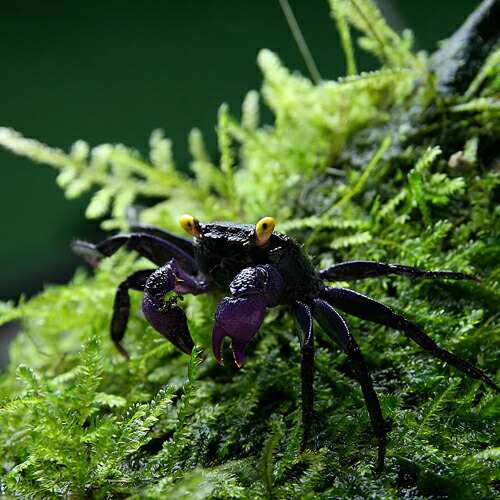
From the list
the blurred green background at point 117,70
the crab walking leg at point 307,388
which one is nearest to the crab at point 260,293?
the crab walking leg at point 307,388

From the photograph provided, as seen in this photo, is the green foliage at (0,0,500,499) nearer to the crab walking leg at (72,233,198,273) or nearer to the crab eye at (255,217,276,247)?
the crab walking leg at (72,233,198,273)

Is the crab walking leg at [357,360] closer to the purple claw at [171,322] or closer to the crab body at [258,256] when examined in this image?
the crab body at [258,256]

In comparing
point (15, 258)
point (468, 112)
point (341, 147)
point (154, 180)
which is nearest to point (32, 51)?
point (15, 258)

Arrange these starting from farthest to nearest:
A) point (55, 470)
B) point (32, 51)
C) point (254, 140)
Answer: point (32, 51)
point (254, 140)
point (55, 470)

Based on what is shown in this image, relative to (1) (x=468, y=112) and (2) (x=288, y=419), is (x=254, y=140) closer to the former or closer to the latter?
(1) (x=468, y=112)

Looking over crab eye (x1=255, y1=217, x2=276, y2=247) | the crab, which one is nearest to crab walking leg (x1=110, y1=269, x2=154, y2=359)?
the crab

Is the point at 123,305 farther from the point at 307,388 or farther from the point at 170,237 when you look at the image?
the point at 307,388
